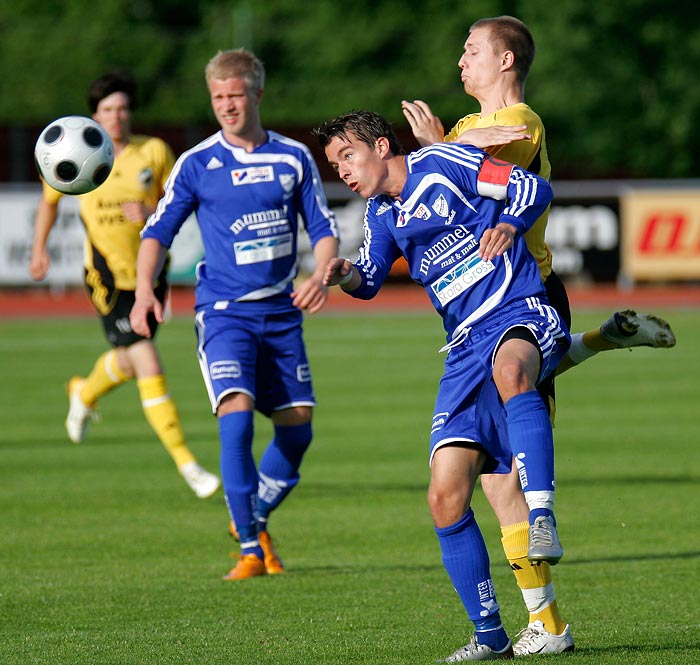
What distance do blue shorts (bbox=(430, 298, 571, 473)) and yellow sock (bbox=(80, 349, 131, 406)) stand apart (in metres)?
5.26

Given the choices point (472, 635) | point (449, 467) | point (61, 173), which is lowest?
point (472, 635)

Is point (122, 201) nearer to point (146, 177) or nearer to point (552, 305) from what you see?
point (146, 177)

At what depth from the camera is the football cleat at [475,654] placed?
5223mm

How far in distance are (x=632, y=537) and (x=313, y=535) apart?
1.76 meters

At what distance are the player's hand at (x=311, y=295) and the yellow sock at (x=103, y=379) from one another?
16.4 ft

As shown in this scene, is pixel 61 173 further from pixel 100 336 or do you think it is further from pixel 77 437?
pixel 100 336

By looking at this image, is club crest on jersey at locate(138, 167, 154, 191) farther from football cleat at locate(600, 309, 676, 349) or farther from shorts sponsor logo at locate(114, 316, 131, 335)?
football cleat at locate(600, 309, 676, 349)

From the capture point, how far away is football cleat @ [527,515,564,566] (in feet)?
15.6

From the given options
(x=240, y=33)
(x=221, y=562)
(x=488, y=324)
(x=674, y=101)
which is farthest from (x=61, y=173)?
(x=240, y=33)

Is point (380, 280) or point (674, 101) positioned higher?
point (380, 280)

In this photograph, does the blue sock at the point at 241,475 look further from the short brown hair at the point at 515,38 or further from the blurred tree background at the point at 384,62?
the blurred tree background at the point at 384,62

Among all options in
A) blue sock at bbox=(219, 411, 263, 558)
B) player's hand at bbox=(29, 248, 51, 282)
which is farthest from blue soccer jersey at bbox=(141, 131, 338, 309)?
player's hand at bbox=(29, 248, 51, 282)

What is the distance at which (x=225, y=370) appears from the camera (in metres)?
7.24

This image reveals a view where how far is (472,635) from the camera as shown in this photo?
5.63 metres
